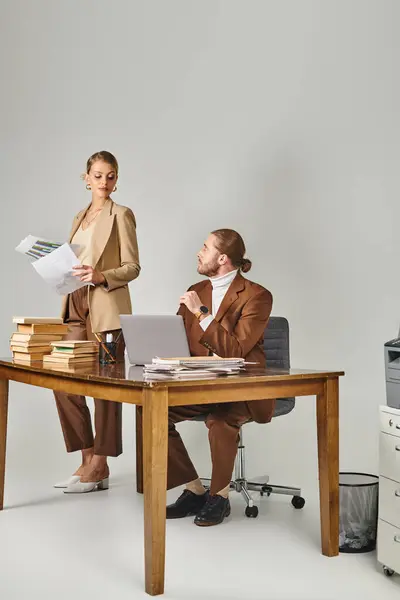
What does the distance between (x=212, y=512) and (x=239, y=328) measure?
836 millimetres

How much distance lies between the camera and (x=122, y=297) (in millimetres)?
4387

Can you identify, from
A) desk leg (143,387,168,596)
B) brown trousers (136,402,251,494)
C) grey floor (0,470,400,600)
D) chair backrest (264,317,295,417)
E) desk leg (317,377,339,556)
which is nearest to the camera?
desk leg (143,387,168,596)

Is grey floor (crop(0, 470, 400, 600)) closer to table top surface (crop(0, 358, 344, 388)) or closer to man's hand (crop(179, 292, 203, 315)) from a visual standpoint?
table top surface (crop(0, 358, 344, 388))

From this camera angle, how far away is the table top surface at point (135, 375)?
9.31ft

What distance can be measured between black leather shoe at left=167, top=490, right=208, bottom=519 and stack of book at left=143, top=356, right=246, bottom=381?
3.44 ft

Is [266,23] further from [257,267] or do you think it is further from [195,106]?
[257,267]

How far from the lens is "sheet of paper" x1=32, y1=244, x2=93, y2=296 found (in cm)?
395

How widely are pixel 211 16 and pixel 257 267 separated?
173cm

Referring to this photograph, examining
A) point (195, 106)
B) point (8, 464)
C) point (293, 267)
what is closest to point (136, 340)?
point (293, 267)

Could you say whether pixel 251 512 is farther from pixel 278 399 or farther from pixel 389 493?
pixel 389 493

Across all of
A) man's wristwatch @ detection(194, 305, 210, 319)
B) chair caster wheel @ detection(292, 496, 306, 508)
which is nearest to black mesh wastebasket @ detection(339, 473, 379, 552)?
chair caster wheel @ detection(292, 496, 306, 508)

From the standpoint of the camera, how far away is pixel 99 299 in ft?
14.3

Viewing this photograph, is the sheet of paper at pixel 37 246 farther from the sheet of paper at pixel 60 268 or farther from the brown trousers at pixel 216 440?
the brown trousers at pixel 216 440

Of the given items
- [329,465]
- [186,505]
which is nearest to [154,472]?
[329,465]
